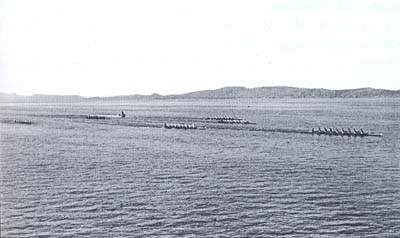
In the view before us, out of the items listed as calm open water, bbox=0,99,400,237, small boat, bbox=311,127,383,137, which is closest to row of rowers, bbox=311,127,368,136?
small boat, bbox=311,127,383,137

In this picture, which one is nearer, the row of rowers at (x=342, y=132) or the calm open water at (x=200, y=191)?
the calm open water at (x=200, y=191)

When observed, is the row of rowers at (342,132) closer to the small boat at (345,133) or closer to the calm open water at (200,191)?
the small boat at (345,133)

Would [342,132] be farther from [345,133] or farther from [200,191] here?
[200,191]

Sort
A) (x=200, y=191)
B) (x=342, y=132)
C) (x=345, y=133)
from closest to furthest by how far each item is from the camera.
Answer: (x=200, y=191), (x=345, y=133), (x=342, y=132)

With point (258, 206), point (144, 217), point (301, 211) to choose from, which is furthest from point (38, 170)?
point (301, 211)

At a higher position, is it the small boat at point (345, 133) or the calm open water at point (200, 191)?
the small boat at point (345, 133)

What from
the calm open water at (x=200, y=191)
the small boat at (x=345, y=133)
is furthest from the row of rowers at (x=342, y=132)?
the calm open water at (x=200, y=191)

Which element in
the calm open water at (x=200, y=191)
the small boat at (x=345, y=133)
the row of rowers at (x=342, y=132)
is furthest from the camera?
the row of rowers at (x=342, y=132)

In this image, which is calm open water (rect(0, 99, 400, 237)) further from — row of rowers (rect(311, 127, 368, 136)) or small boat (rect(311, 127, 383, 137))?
row of rowers (rect(311, 127, 368, 136))

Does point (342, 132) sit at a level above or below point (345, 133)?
above

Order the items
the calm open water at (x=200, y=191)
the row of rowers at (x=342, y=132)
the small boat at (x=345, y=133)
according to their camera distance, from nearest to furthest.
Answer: the calm open water at (x=200, y=191)
the small boat at (x=345, y=133)
the row of rowers at (x=342, y=132)

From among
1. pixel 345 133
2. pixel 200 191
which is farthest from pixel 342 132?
pixel 200 191

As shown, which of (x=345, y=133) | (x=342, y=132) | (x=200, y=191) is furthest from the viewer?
(x=342, y=132)
